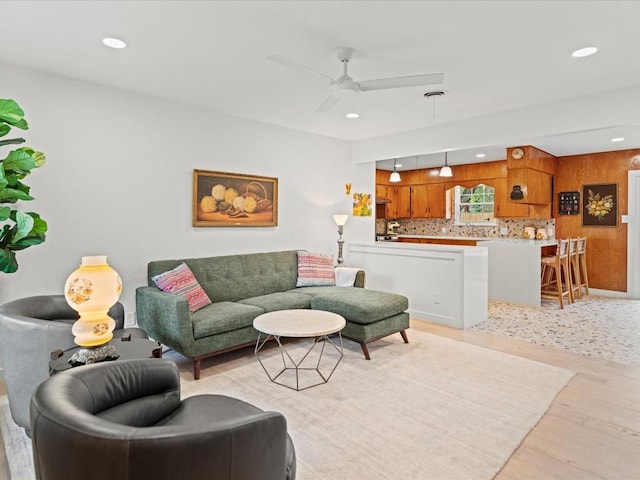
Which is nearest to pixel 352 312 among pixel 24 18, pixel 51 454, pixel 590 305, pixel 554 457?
pixel 554 457

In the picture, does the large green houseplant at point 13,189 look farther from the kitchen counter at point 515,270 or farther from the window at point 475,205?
the window at point 475,205

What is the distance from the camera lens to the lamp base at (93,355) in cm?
195

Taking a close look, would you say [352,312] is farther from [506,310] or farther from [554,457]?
[506,310]

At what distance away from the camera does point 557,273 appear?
224 inches

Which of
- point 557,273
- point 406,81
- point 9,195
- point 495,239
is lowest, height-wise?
point 557,273

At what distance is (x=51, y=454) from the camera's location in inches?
40.8

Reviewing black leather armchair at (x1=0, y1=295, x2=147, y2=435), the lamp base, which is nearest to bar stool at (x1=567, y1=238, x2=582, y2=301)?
the lamp base

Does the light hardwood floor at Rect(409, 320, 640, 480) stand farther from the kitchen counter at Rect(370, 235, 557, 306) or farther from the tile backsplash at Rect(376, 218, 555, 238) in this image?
the tile backsplash at Rect(376, 218, 555, 238)

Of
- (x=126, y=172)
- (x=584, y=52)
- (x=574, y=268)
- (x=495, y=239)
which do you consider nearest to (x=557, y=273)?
(x=574, y=268)

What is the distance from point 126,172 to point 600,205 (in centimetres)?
739

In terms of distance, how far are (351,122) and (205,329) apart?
302cm

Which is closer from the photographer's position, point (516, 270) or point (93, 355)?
point (93, 355)

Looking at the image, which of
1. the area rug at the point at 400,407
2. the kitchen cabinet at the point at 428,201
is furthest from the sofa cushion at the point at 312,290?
the kitchen cabinet at the point at 428,201

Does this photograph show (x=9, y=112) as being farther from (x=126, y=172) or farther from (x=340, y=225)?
(x=340, y=225)
